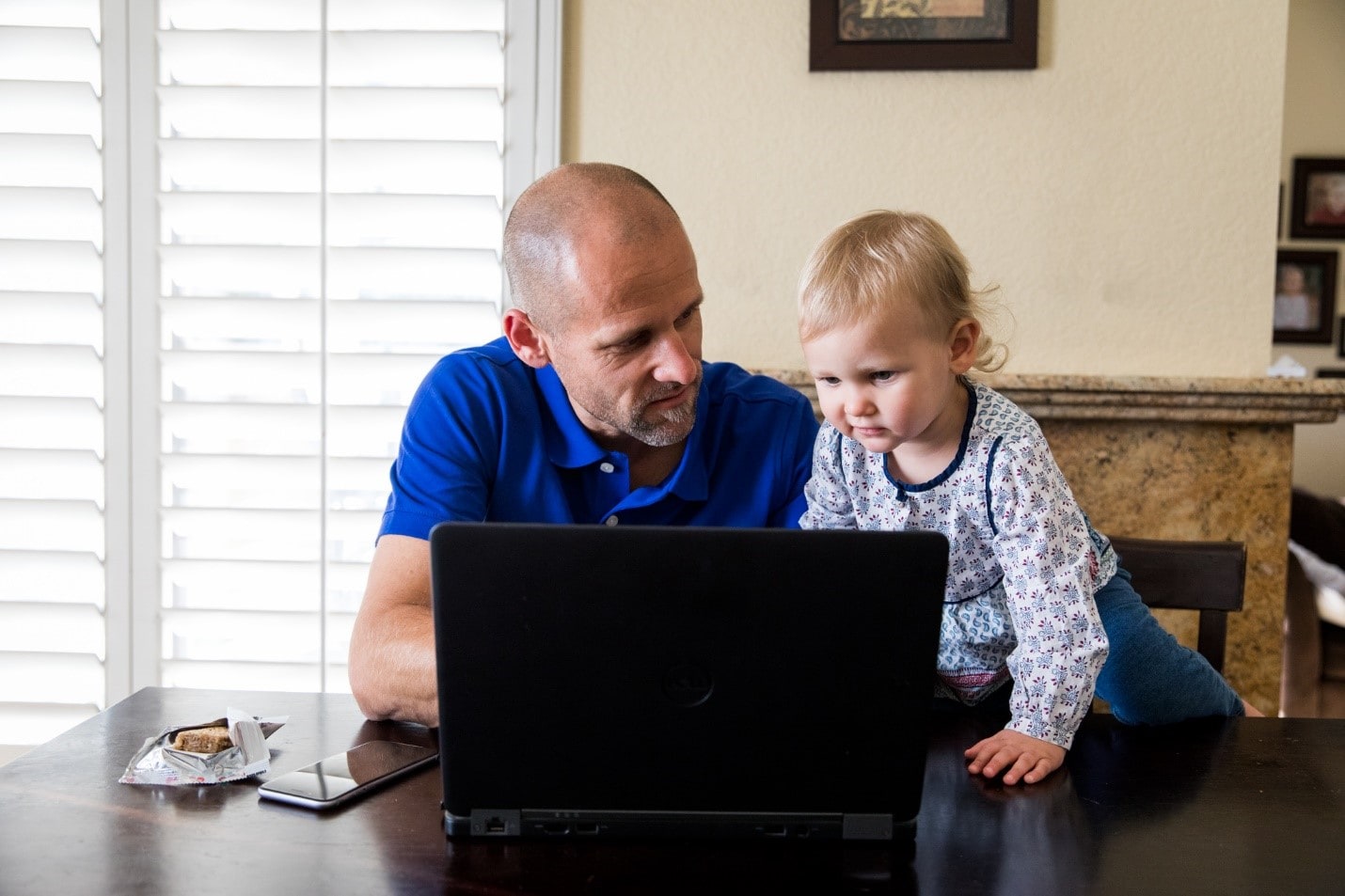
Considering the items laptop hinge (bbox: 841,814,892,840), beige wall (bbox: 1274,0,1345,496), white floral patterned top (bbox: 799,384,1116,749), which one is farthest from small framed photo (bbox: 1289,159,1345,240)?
laptop hinge (bbox: 841,814,892,840)

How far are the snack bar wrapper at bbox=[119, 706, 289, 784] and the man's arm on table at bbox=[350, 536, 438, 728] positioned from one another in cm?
14

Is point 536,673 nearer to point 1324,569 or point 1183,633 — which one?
point 1183,633

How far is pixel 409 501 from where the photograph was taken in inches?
54.1

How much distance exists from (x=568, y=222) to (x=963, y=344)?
51 centimetres

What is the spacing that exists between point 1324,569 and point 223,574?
128 inches

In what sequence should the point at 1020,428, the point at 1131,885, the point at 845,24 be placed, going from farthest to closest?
the point at 845,24 → the point at 1020,428 → the point at 1131,885

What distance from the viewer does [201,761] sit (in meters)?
0.95

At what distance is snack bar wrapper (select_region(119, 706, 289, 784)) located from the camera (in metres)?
0.94

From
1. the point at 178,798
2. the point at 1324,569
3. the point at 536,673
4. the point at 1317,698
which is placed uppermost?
the point at 536,673

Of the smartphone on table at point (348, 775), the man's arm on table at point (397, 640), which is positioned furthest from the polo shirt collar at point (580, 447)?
the smartphone on table at point (348, 775)

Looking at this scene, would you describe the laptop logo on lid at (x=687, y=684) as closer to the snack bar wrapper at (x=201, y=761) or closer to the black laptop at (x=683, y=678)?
the black laptop at (x=683, y=678)

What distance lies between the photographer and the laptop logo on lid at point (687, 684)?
760 millimetres

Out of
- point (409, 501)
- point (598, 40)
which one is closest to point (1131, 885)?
point (409, 501)

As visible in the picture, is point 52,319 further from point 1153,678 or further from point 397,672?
point 1153,678
